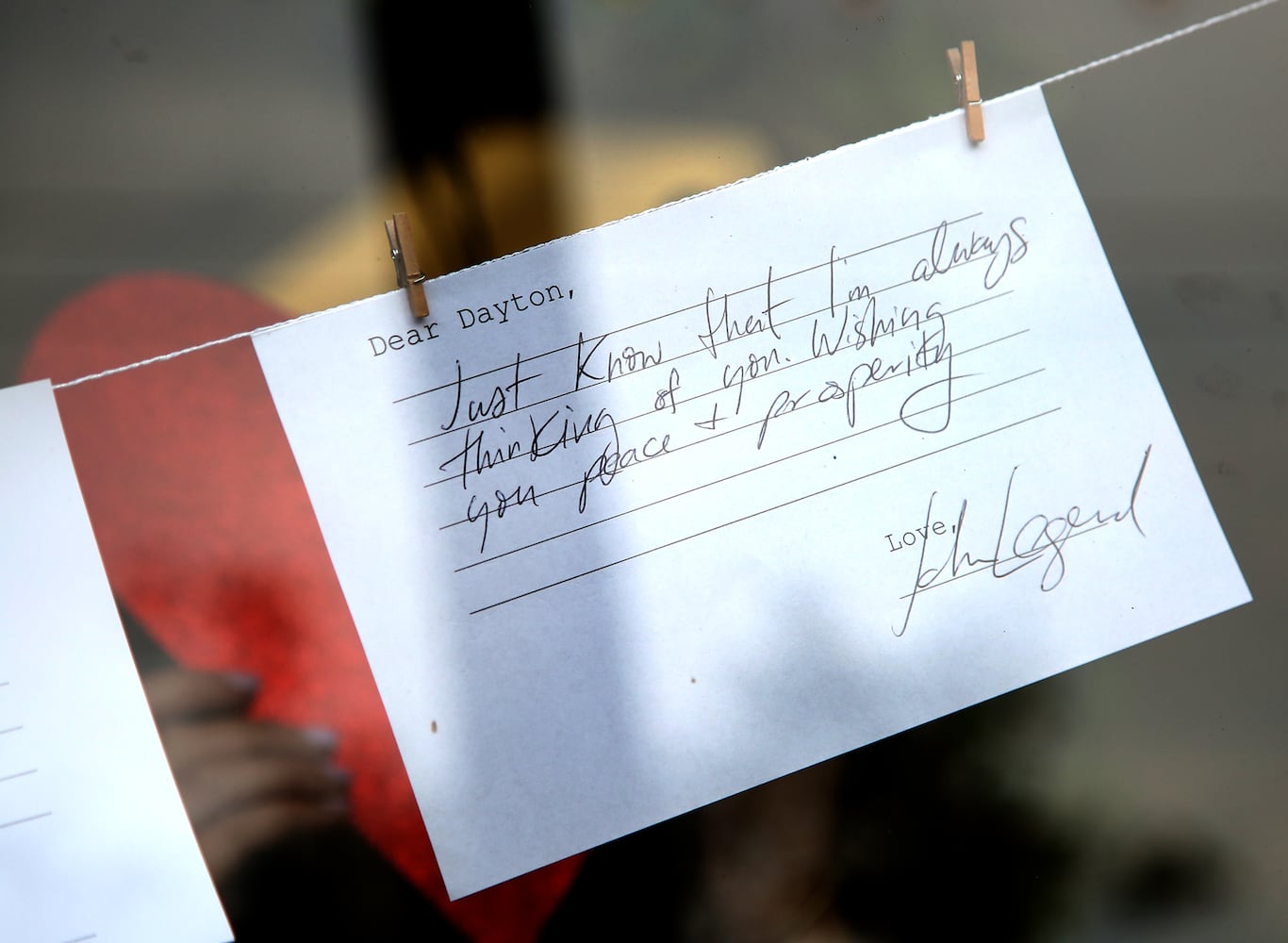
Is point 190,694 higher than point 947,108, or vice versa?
point 947,108

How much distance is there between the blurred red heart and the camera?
1.38ft

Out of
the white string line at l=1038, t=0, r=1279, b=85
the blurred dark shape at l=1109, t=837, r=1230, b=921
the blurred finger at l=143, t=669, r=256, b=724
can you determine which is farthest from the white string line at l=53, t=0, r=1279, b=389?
the blurred dark shape at l=1109, t=837, r=1230, b=921

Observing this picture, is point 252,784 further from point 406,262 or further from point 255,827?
point 406,262

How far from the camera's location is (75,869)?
41 centimetres

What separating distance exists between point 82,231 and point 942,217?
0.41m

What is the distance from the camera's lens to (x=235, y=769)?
1.37 feet

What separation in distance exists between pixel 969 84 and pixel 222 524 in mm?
416

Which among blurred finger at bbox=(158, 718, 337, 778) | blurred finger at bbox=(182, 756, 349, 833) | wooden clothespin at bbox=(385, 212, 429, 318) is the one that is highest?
wooden clothespin at bbox=(385, 212, 429, 318)
